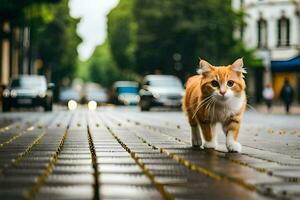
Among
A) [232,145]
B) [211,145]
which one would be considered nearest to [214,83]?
[232,145]

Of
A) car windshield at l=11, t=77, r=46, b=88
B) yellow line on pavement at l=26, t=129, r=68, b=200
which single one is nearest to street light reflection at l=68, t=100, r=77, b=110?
car windshield at l=11, t=77, r=46, b=88

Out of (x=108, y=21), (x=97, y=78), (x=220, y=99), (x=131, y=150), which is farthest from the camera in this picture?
(x=97, y=78)

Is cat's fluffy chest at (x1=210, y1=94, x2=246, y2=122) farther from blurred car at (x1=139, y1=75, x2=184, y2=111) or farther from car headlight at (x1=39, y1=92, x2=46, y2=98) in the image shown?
blurred car at (x1=139, y1=75, x2=184, y2=111)

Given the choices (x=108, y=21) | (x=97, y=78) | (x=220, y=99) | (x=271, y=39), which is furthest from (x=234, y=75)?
(x=97, y=78)

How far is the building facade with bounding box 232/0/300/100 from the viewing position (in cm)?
6469

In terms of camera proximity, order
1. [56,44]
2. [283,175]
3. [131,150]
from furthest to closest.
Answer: [56,44] → [131,150] → [283,175]

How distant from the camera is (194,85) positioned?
10.4 meters

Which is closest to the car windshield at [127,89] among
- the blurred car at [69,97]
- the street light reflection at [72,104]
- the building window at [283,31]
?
the blurred car at [69,97]

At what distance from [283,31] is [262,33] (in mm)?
2153

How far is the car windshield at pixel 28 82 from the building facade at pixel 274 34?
28607 millimetres

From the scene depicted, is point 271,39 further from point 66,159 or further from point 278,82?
point 66,159

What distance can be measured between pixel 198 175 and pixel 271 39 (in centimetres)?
6067

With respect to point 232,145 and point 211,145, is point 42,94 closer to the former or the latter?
point 211,145

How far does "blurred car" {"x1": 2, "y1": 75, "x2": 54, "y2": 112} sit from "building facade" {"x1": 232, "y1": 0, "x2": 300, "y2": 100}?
2913 centimetres
